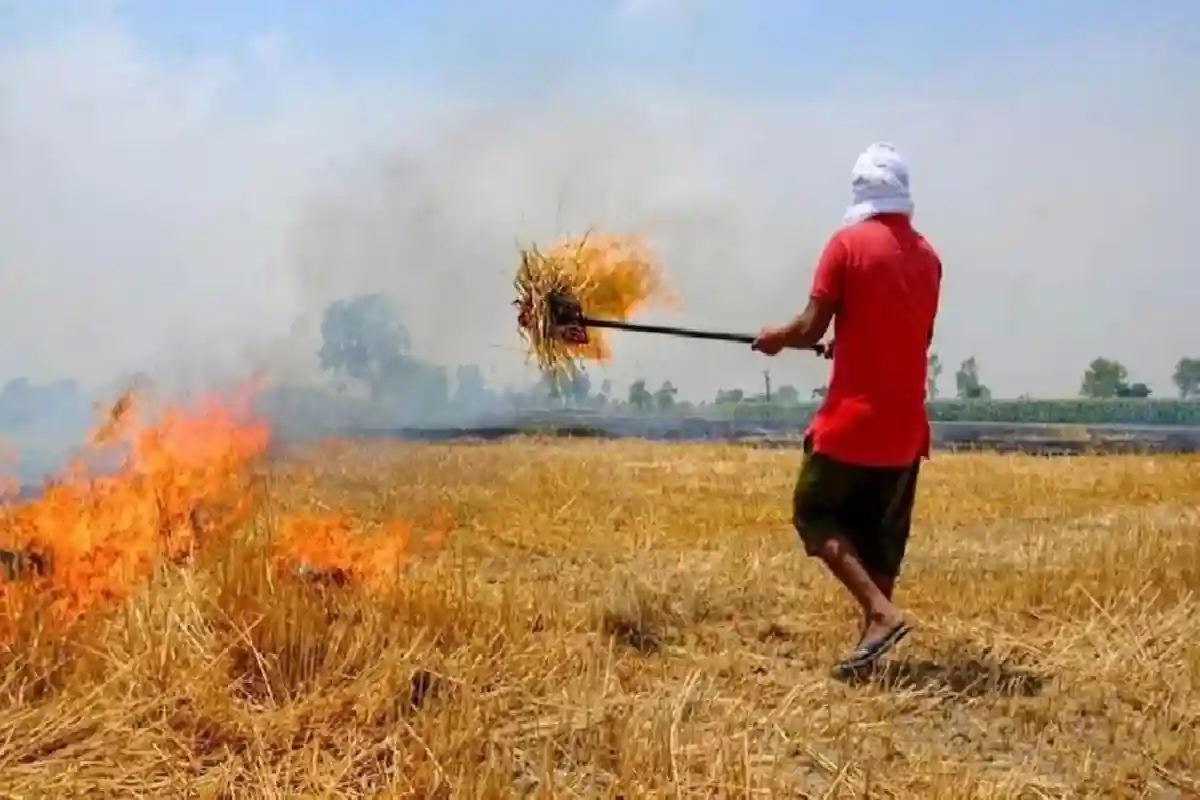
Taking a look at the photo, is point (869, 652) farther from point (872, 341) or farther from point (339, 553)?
point (339, 553)

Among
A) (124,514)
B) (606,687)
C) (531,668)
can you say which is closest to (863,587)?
(606,687)

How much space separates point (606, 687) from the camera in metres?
4.05

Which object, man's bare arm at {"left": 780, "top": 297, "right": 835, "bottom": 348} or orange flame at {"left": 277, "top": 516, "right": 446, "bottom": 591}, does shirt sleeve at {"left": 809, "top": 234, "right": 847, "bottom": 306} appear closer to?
man's bare arm at {"left": 780, "top": 297, "right": 835, "bottom": 348}

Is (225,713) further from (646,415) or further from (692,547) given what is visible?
(646,415)

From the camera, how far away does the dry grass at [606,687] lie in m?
3.40

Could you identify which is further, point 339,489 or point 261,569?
point 339,489

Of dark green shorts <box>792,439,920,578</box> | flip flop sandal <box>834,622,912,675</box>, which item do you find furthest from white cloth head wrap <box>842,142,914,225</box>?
flip flop sandal <box>834,622,912,675</box>

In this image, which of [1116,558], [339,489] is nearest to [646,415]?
[339,489]

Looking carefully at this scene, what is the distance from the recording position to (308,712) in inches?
144

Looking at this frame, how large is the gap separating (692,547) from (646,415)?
2614 centimetres

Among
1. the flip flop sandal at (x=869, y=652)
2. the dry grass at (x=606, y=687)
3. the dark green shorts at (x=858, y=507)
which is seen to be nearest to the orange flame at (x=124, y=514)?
the dry grass at (x=606, y=687)

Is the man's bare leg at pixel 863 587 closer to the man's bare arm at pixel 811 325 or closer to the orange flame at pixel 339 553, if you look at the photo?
the man's bare arm at pixel 811 325

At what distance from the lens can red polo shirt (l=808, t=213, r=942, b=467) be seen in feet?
15.6

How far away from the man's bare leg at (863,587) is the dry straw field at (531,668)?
0.67ft
